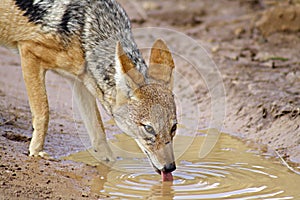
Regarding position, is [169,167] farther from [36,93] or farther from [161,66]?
[36,93]

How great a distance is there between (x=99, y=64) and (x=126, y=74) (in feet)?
2.59

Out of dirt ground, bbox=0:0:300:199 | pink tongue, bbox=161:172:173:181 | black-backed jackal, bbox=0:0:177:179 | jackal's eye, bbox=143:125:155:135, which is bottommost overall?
dirt ground, bbox=0:0:300:199

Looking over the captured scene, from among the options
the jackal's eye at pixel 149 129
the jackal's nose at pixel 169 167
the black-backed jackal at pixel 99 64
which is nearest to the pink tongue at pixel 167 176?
the black-backed jackal at pixel 99 64

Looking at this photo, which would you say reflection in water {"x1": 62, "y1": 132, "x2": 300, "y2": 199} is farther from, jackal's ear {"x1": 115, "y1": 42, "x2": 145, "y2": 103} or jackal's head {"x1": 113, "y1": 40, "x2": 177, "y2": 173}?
jackal's ear {"x1": 115, "y1": 42, "x2": 145, "y2": 103}

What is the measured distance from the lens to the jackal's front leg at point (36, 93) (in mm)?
8461

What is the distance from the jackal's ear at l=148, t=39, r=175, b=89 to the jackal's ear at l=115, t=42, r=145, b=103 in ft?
0.79

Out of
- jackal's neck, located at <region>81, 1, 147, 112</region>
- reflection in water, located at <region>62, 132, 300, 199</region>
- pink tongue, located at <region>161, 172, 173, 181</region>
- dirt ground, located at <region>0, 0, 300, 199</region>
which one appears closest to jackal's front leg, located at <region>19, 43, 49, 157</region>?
dirt ground, located at <region>0, 0, 300, 199</region>

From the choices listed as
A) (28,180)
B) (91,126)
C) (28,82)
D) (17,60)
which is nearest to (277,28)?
(17,60)

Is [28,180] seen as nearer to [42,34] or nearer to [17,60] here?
[42,34]

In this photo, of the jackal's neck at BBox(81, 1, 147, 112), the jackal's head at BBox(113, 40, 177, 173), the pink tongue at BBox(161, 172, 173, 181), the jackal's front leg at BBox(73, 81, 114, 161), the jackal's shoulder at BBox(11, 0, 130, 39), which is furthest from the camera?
the jackal's front leg at BBox(73, 81, 114, 161)

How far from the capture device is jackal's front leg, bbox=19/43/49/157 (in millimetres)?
8461

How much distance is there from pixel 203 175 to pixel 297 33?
24.6ft

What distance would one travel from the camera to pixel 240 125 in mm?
10414

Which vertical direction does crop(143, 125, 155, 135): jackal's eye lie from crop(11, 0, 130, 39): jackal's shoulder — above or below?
below
